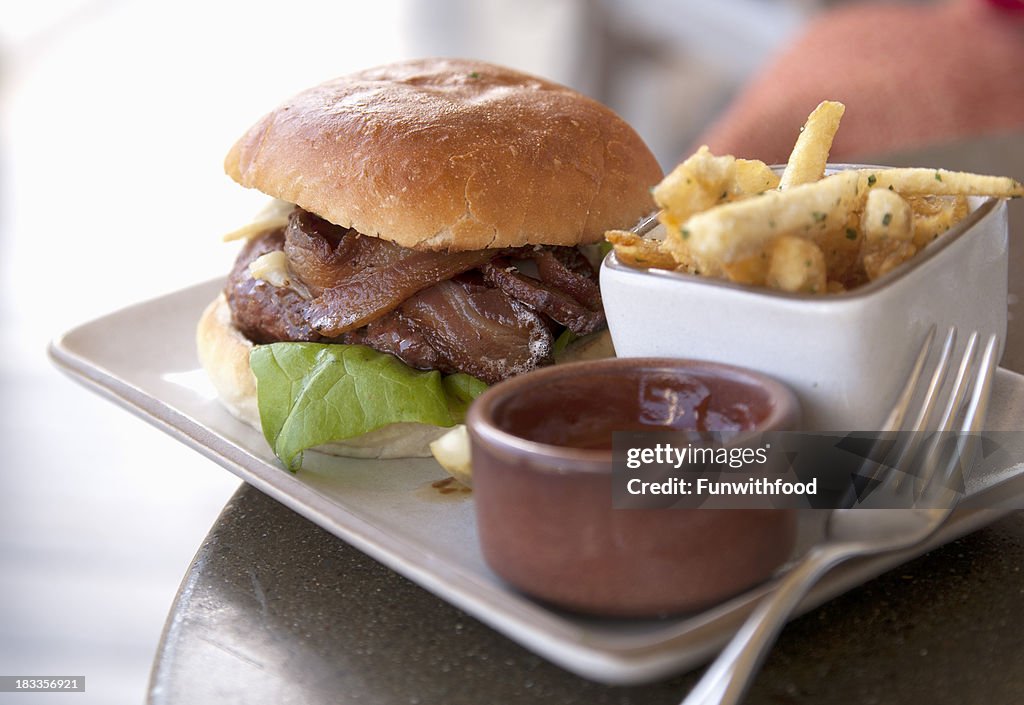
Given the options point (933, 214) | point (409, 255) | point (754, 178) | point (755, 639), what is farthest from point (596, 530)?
point (409, 255)

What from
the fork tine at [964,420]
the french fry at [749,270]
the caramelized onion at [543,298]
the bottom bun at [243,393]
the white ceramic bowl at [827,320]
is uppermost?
the french fry at [749,270]

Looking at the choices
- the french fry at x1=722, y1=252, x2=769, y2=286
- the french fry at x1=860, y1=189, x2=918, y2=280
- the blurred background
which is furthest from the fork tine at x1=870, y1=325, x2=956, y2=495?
the blurred background

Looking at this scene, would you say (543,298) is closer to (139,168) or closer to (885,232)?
(885,232)

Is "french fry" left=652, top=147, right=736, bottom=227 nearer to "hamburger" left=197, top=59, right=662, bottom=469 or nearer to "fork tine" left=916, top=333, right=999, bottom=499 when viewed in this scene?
"fork tine" left=916, top=333, right=999, bottom=499

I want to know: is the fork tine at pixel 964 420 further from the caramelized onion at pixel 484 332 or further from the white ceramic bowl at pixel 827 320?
the caramelized onion at pixel 484 332

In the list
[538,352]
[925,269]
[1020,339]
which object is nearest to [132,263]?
[538,352]

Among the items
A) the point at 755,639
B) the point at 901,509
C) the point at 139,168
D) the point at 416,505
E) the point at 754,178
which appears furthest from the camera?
the point at 139,168

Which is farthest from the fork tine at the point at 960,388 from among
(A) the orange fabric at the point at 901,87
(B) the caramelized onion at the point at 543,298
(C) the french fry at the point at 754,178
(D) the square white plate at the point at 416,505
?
(A) the orange fabric at the point at 901,87
